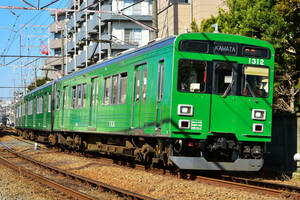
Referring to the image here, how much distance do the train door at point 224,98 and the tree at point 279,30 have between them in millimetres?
4653

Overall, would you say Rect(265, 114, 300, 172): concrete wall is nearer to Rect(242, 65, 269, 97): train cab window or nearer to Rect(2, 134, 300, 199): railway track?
Rect(242, 65, 269, 97): train cab window

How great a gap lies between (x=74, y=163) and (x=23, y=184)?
5.00 metres

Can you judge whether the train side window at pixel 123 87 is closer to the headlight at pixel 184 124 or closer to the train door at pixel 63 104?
the headlight at pixel 184 124

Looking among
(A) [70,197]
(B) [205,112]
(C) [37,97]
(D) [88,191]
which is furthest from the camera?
(C) [37,97]

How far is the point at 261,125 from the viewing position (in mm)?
11016

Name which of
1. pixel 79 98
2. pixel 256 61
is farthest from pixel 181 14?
pixel 256 61

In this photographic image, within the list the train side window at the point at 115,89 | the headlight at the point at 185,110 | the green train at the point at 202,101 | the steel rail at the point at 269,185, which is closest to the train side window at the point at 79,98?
the train side window at the point at 115,89

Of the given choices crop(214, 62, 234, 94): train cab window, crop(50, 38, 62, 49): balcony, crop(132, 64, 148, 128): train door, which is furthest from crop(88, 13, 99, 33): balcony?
crop(214, 62, 234, 94): train cab window

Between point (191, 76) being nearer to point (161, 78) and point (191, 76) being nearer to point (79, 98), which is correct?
point (161, 78)

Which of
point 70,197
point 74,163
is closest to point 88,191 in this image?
point 70,197

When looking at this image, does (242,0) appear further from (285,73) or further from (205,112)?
(205,112)

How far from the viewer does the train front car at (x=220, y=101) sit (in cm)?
1041

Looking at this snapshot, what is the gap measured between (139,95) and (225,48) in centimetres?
255

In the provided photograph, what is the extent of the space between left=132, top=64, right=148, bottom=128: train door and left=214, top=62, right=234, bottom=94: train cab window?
6.17 feet
